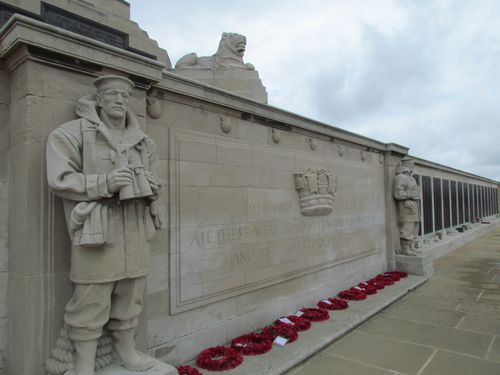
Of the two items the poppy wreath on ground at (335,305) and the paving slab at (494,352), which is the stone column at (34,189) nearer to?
the poppy wreath on ground at (335,305)

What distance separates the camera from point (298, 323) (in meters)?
5.20

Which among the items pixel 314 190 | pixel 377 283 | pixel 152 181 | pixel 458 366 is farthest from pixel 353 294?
pixel 152 181

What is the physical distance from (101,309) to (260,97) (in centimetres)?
540

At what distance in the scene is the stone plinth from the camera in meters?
7.21

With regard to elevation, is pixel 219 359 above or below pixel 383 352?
above

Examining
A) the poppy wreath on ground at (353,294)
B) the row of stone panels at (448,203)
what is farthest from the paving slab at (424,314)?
the row of stone panels at (448,203)

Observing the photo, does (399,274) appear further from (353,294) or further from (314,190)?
(314,190)

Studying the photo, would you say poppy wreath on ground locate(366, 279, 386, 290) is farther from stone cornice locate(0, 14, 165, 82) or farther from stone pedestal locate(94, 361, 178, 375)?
stone cornice locate(0, 14, 165, 82)

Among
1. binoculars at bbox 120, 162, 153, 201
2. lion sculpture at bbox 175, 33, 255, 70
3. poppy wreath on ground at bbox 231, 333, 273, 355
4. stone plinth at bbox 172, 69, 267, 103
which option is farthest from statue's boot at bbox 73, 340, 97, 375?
lion sculpture at bbox 175, 33, 255, 70

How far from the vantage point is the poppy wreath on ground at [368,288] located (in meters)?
A: 7.06

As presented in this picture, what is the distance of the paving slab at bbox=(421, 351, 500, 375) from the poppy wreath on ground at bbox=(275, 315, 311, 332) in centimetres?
161

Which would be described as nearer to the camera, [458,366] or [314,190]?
[458,366]

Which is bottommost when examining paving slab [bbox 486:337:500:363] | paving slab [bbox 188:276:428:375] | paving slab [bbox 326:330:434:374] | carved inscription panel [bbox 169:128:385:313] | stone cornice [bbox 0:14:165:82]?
paving slab [bbox 486:337:500:363]

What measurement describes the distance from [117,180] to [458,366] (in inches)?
170
